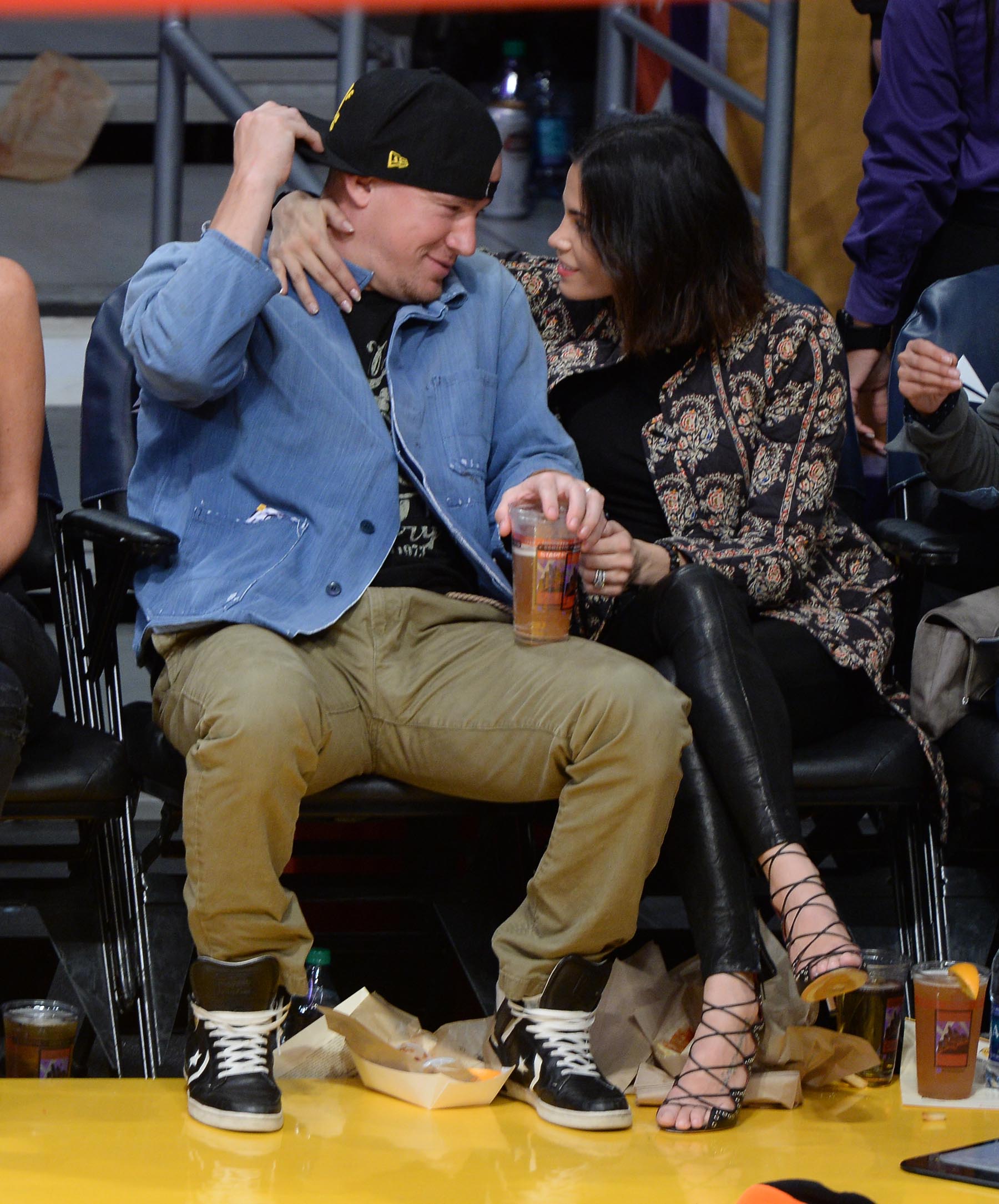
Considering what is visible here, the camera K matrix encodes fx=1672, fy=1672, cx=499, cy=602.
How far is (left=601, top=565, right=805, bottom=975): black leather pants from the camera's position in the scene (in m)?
2.04

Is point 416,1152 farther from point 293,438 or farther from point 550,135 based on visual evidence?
point 550,135

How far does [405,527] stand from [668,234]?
59 centimetres

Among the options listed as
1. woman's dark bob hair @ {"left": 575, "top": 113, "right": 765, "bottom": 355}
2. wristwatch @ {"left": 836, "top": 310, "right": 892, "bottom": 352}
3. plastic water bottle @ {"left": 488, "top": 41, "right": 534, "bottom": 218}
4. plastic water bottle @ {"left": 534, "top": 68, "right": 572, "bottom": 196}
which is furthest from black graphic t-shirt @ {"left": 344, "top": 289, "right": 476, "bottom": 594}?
plastic water bottle @ {"left": 534, "top": 68, "right": 572, "bottom": 196}

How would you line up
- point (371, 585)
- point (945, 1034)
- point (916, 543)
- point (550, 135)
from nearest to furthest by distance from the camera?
point (945, 1034), point (371, 585), point (916, 543), point (550, 135)

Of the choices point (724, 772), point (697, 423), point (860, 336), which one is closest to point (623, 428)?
point (697, 423)

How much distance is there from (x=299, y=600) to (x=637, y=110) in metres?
2.70

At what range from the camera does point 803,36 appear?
3.75m

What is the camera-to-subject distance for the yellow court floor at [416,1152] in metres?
1.79

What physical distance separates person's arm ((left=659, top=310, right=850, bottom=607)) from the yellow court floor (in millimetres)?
728

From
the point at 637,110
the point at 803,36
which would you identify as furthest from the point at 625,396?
the point at 637,110

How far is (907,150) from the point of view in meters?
2.96

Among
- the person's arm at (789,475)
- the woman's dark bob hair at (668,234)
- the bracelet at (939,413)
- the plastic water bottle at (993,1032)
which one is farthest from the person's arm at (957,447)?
the plastic water bottle at (993,1032)

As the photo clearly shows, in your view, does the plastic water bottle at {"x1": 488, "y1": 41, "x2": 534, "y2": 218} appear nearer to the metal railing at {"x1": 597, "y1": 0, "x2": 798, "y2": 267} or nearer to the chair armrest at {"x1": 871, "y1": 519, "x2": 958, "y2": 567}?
the metal railing at {"x1": 597, "y1": 0, "x2": 798, "y2": 267}

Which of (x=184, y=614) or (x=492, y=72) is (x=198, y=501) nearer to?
(x=184, y=614)
